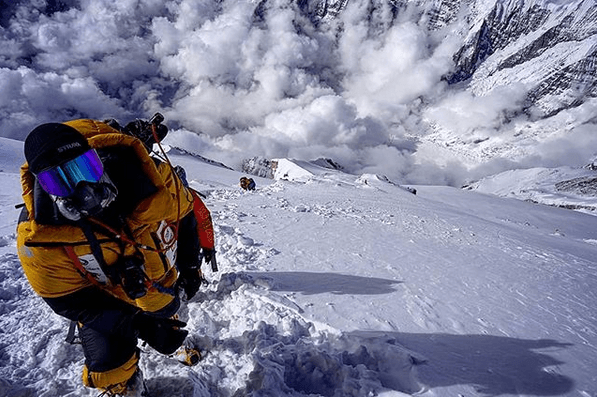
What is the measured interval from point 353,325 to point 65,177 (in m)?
3.62

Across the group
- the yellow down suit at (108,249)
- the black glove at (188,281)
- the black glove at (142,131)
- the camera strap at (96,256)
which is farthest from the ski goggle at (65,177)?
the black glove at (188,281)

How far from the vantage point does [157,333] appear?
131 inches

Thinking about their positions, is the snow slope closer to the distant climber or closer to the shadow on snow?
the shadow on snow

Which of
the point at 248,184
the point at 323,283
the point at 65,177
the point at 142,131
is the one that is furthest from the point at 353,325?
the point at 248,184

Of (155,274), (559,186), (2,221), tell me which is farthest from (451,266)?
(559,186)

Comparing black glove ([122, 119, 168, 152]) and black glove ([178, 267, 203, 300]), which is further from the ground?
black glove ([122, 119, 168, 152])

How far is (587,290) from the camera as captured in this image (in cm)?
669

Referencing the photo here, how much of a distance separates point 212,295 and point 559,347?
15.6 feet

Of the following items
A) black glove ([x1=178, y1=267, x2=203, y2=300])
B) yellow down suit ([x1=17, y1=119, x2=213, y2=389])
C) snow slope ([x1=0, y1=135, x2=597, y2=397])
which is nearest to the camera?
yellow down suit ([x1=17, y1=119, x2=213, y2=389])

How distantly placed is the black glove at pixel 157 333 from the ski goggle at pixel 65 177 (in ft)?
5.70

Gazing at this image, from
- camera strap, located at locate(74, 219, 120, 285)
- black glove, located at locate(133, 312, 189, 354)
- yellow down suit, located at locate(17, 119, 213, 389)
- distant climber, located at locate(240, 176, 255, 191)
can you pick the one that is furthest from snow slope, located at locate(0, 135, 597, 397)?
distant climber, located at locate(240, 176, 255, 191)

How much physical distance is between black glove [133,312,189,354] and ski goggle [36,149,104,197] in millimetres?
1737

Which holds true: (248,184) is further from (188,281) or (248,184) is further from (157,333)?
(157,333)

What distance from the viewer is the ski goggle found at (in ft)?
6.55
